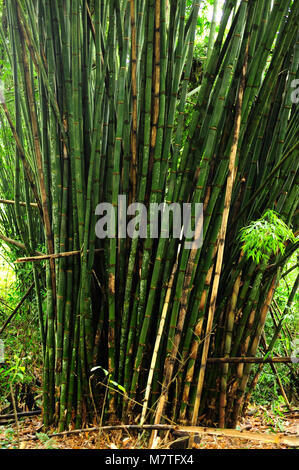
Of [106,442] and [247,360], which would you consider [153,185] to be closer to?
[247,360]

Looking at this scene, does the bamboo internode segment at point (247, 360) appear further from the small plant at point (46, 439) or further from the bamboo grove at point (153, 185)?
the small plant at point (46, 439)

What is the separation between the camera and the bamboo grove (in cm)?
139

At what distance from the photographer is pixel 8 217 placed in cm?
311

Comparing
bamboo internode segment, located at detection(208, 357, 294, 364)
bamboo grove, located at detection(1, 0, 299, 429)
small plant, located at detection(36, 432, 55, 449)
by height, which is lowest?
small plant, located at detection(36, 432, 55, 449)

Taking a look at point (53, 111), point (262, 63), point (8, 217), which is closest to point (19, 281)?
point (8, 217)

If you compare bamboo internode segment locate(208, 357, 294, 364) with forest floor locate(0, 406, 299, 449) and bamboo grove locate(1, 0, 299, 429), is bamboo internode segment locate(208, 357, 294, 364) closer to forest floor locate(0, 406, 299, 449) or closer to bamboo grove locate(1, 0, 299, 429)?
bamboo grove locate(1, 0, 299, 429)

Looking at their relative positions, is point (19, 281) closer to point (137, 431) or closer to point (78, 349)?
point (78, 349)

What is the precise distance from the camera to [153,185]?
1472 mm

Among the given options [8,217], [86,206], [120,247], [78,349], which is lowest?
[78,349]

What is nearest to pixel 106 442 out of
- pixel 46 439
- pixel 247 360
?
pixel 46 439

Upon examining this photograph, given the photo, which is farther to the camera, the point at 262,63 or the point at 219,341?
the point at 219,341

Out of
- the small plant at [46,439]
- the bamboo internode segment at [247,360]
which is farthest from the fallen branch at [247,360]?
the small plant at [46,439]

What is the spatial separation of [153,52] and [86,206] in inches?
24.2

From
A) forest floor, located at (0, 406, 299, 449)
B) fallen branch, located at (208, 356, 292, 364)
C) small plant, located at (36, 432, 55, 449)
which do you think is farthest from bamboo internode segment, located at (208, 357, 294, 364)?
small plant, located at (36, 432, 55, 449)
